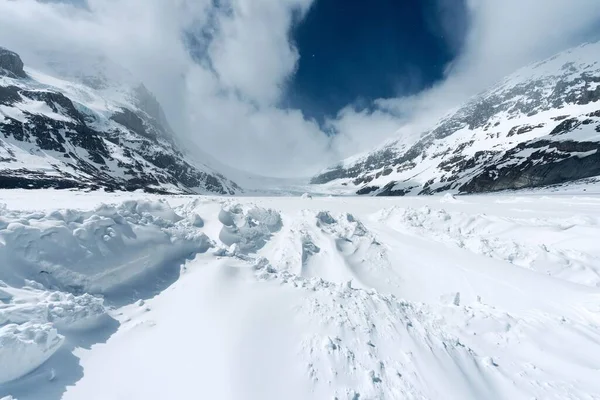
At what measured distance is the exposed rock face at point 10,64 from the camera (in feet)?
509

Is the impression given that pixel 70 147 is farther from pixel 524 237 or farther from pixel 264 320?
pixel 524 237

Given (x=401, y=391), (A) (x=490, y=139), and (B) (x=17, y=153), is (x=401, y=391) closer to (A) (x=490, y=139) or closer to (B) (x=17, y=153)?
(B) (x=17, y=153)

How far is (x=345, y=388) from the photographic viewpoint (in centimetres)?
635

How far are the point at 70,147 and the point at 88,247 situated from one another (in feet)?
484

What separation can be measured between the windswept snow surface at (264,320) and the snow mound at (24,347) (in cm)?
2

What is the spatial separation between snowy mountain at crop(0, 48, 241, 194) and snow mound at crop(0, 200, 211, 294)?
71.9m

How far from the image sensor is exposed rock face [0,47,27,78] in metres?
155

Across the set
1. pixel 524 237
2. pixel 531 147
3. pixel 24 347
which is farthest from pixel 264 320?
pixel 531 147

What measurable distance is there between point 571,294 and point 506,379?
606cm

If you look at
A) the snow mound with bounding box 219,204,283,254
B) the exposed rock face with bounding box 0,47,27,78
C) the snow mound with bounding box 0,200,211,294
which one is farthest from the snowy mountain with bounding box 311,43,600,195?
the exposed rock face with bounding box 0,47,27,78

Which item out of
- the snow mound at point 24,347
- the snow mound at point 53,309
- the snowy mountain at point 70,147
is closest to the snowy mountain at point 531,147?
the snow mound at point 53,309

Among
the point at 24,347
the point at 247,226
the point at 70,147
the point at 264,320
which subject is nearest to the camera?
the point at 24,347

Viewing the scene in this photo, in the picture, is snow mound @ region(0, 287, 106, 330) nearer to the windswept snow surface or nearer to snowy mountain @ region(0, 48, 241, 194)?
the windswept snow surface

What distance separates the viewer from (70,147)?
123438 mm
